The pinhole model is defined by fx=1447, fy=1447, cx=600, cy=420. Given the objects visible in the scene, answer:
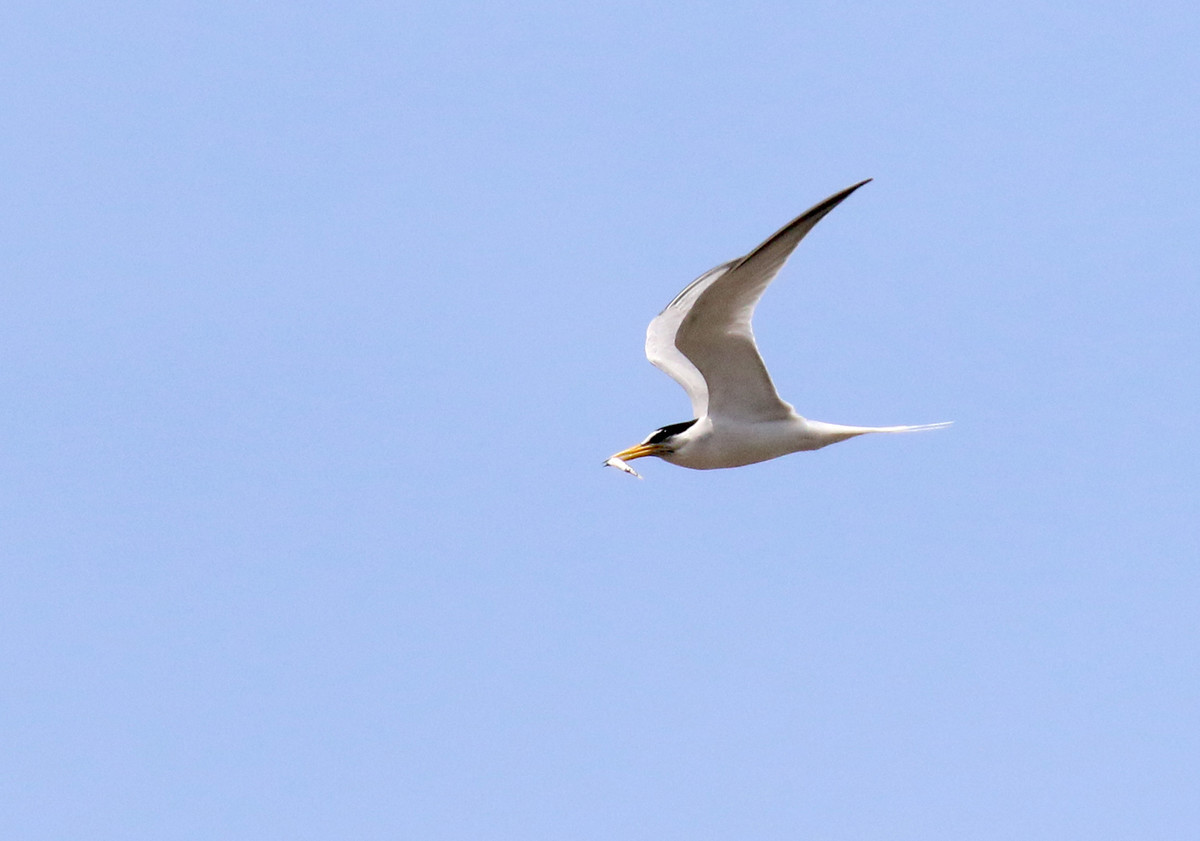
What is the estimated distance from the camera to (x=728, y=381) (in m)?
10.7

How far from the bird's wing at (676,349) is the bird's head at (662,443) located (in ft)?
1.25

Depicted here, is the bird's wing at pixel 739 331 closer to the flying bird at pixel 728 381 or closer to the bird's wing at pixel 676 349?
the flying bird at pixel 728 381

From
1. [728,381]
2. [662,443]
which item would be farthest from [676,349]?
[728,381]

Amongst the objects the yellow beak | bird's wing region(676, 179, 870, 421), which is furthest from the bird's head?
bird's wing region(676, 179, 870, 421)

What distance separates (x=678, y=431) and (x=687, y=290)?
1428 millimetres

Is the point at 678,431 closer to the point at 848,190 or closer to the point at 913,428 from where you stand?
the point at 913,428

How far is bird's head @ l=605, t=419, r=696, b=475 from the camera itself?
11312 millimetres

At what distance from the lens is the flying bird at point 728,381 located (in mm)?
9664

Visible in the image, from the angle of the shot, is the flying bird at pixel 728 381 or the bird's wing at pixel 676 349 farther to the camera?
the bird's wing at pixel 676 349

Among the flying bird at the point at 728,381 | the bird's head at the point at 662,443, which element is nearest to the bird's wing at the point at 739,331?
the flying bird at the point at 728,381

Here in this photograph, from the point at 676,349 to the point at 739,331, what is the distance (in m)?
1.82

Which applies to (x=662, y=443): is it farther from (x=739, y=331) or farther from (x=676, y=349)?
(x=739, y=331)

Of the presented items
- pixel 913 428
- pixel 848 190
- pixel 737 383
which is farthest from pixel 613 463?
pixel 848 190

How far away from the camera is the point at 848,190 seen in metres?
8.60
